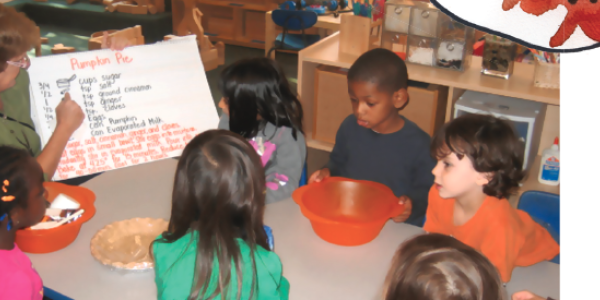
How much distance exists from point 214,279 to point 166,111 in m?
0.87

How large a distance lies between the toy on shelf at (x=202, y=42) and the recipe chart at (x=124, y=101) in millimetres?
2741

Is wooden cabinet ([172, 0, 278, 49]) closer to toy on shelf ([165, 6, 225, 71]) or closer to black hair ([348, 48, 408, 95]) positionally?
toy on shelf ([165, 6, 225, 71])

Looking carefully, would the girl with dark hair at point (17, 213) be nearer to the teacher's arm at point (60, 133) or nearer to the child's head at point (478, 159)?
the teacher's arm at point (60, 133)

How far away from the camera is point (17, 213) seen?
41.0 inches

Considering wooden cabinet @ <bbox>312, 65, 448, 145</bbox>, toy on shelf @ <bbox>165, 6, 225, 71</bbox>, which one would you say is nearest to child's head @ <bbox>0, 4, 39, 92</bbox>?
wooden cabinet @ <bbox>312, 65, 448, 145</bbox>

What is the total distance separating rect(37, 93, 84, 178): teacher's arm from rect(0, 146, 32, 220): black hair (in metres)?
0.43

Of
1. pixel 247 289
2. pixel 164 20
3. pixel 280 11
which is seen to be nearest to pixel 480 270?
pixel 247 289

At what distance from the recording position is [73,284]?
1.11 m

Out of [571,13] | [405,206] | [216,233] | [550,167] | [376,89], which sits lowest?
[550,167]

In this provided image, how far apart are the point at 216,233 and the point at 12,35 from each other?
3.02 feet

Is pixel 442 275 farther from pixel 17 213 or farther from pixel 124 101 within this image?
pixel 124 101

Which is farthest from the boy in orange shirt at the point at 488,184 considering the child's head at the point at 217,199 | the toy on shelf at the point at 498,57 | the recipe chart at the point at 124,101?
the toy on shelf at the point at 498,57

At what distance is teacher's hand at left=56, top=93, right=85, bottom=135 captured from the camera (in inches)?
60.2

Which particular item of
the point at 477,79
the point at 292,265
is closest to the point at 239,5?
the point at 477,79
